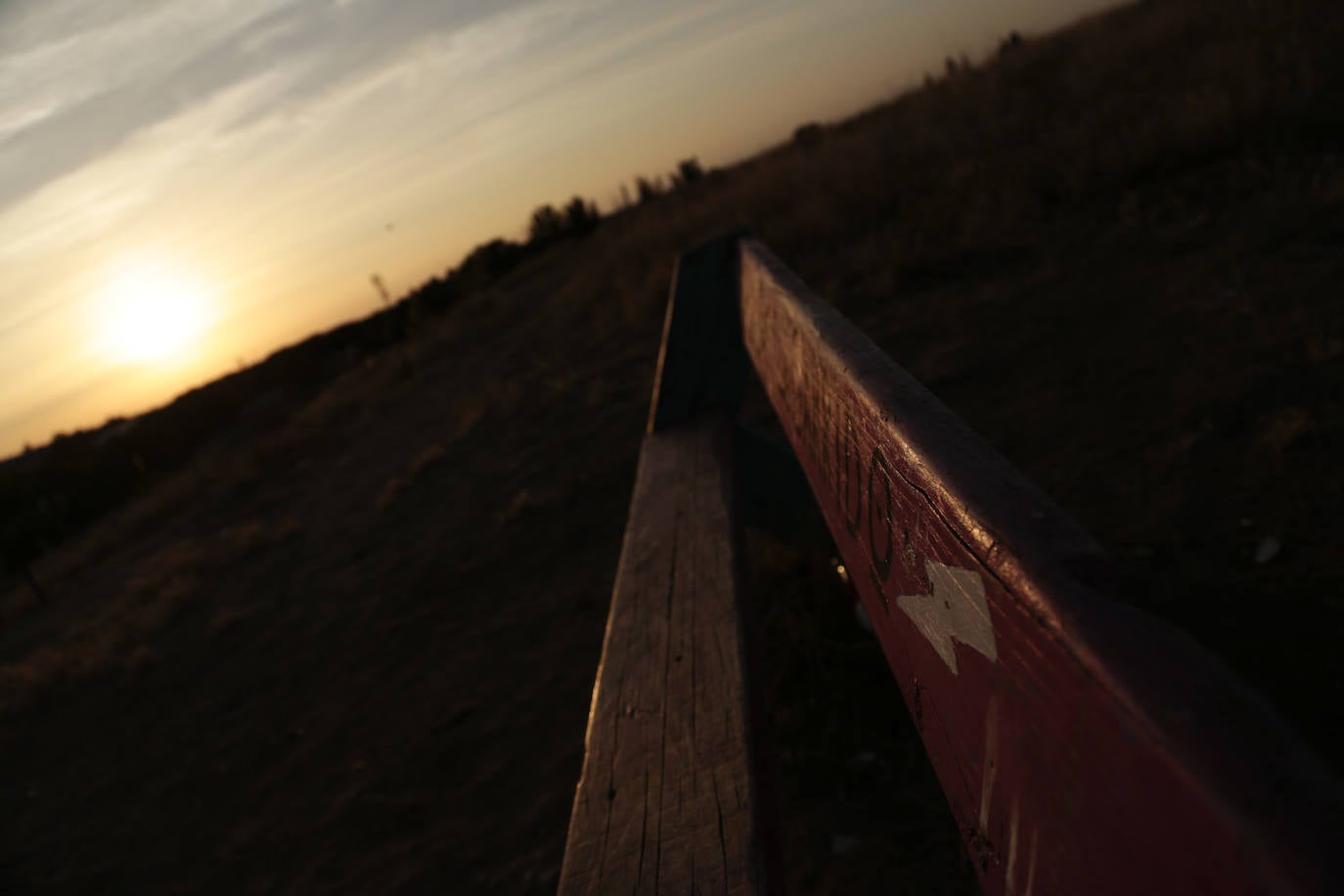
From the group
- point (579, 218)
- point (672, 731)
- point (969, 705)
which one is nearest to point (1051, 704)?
point (969, 705)

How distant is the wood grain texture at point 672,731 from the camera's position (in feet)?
3.26

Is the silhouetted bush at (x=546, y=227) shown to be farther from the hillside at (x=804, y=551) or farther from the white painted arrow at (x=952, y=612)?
the white painted arrow at (x=952, y=612)

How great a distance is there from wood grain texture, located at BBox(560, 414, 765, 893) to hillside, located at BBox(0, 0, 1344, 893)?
618mm

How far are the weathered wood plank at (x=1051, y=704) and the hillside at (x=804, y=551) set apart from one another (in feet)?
0.13

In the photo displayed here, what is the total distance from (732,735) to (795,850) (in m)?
0.93

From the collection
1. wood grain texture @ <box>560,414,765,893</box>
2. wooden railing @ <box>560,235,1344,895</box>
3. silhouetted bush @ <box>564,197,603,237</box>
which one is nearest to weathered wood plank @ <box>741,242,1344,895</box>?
wooden railing @ <box>560,235,1344,895</box>

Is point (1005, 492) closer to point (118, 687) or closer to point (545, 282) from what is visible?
point (118, 687)

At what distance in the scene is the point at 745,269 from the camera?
6.66ft

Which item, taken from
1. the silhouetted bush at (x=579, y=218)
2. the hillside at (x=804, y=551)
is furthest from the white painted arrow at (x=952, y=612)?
the silhouetted bush at (x=579, y=218)

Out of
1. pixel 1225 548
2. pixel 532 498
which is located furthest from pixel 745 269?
pixel 532 498

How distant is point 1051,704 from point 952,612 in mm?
155

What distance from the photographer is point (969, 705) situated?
0.57 meters

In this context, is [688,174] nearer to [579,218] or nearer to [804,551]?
[579,218]

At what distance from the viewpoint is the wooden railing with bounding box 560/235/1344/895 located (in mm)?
309
